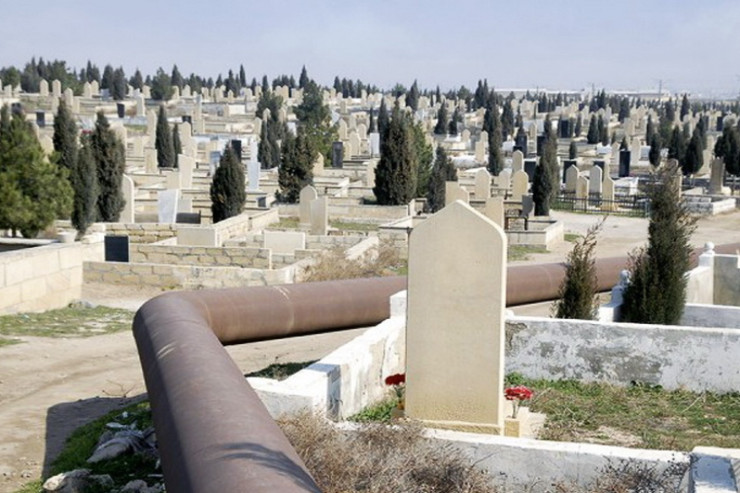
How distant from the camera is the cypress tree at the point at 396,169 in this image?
30.3 metres

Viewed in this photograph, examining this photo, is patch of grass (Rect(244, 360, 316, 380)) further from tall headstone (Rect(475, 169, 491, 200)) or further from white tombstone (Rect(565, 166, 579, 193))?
white tombstone (Rect(565, 166, 579, 193))

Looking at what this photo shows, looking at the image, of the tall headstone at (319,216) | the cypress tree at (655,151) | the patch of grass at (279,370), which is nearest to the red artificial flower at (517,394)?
the patch of grass at (279,370)

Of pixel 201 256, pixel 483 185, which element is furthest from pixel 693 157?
pixel 201 256

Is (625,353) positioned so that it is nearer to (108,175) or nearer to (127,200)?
(108,175)

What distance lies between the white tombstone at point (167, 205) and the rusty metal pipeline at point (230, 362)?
15.3 meters

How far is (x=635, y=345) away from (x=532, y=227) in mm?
18286

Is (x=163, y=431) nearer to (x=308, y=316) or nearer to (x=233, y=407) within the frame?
(x=233, y=407)

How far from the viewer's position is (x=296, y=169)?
31.9 meters

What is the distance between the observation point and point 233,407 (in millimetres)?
5578

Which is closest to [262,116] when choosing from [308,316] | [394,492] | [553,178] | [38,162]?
[553,178]

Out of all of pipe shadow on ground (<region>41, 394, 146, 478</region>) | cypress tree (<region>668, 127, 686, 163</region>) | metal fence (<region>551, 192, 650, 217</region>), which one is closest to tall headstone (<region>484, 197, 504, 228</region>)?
metal fence (<region>551, 192, 650, 217</region>)

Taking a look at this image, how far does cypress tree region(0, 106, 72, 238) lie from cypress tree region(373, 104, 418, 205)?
11.7 m

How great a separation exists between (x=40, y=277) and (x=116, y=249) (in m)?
4.19

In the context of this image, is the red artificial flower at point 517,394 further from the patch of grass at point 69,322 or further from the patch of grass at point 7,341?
the patch of grass at point 69,322
